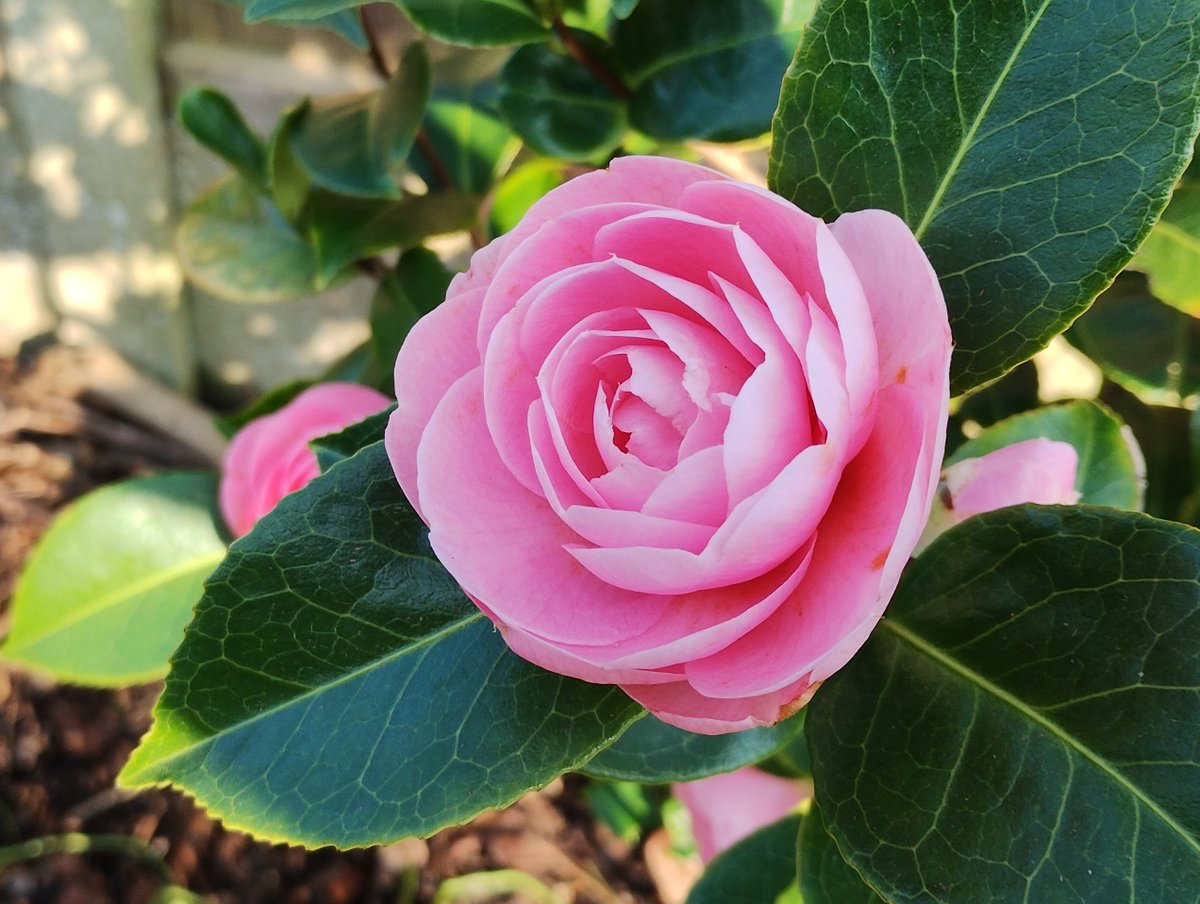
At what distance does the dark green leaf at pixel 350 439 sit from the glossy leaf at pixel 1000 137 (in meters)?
0.24

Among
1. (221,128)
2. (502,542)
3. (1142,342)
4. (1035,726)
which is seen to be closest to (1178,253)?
(1142,342)

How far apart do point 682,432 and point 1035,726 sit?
0.19 m

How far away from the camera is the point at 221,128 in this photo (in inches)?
34.7

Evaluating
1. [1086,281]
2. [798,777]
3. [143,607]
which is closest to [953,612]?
[1086,281]

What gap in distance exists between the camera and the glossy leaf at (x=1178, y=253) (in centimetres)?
62

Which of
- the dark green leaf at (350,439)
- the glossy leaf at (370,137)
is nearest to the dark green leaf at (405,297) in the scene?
the glossy leaf at (370,137)

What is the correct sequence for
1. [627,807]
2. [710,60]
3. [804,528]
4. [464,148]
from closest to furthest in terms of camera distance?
[804,528], [710,60], [464,148], [627,807]

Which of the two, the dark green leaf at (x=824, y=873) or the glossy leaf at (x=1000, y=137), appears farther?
the dark green leaf at (x=824, y=873)

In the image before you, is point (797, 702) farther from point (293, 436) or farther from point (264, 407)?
point (264, 407)

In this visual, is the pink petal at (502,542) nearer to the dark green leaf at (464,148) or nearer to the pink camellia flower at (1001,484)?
the pink camellia flower at (1001,484)

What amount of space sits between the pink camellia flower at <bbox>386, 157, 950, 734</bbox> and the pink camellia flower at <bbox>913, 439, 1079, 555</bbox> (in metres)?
0.14

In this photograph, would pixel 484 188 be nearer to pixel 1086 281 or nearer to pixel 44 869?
pixel 1086 281

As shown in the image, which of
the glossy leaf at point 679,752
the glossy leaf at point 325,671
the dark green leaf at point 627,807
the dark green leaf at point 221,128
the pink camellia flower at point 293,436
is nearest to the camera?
the glossy leaf at point 325,671

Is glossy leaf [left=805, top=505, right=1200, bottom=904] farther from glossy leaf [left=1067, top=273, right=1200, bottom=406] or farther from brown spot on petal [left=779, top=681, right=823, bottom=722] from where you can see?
glossy leaf [left=1067, top=273, right=1200, bottom=406]
